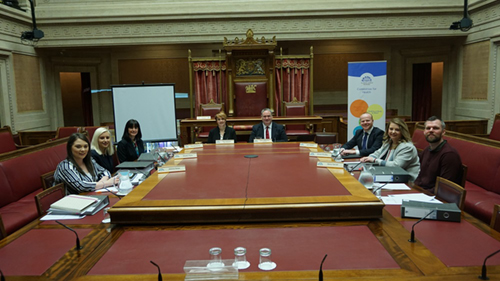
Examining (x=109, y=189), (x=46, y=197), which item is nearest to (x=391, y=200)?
(x=109, y=189)

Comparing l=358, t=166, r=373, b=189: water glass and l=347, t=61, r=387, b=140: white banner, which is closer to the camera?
l=358, t=166, r=373, b=189: water glass

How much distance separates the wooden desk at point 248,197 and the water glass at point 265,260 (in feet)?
1.29

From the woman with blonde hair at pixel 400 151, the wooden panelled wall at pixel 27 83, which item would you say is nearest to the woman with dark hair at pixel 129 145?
the woman with blonde hair at pixel 400 151

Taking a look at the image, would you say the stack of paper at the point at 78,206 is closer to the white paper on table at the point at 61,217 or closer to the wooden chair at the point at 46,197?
the white paper on table at the point at 61,217

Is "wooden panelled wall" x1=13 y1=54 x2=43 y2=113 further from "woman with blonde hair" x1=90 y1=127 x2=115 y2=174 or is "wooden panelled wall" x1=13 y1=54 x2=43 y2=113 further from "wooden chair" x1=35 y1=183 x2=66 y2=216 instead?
"wooden chair" x1=35 y1=183 x2=66 y2=216

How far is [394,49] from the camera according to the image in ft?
32.6

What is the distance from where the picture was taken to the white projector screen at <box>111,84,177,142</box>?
19.8 feet

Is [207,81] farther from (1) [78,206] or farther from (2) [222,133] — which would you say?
(1) [78,206]

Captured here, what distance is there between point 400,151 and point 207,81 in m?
5.37

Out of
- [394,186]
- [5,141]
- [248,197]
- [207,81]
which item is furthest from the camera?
[207,81]

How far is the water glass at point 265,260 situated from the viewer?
130 cm

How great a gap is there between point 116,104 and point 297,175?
4.55 meters

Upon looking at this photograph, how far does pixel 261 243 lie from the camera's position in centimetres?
151

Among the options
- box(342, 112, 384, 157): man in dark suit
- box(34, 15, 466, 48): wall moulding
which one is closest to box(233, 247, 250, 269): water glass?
box(342, 112, 384, 157): man in dark suit
